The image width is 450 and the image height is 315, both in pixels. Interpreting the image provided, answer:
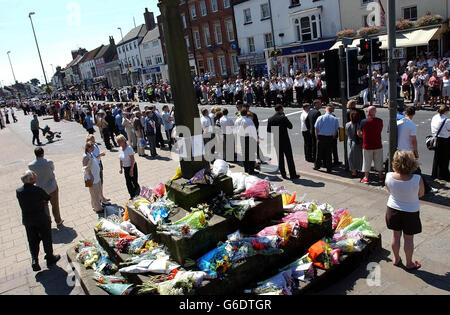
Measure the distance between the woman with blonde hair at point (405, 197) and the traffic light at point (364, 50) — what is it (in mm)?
5006

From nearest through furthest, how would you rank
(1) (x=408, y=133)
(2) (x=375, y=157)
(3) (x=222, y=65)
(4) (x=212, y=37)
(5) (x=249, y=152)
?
(1) (x=408, y=133) → (2) (x=375, y=157) → (5) (x=249, y=152) → (4) (x=212, y=37) → (3) (x=222, y=65)

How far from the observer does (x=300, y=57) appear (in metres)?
31.4

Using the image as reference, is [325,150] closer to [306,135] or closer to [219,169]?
[306,135]

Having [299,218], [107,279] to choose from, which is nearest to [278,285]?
[299,218]

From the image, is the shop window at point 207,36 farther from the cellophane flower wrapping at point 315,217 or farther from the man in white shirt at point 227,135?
the cellophane flower wrapping at point 315,217

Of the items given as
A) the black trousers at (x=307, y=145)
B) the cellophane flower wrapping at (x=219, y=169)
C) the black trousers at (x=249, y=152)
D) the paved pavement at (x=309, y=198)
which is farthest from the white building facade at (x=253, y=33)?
the cellophane flower wrapping at (x=219, y=169)

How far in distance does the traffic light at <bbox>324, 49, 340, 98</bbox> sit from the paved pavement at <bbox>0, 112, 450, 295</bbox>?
2.09 meters

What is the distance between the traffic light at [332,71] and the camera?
8.78 m

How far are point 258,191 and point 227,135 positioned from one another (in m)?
5.84

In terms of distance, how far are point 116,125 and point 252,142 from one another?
9.80m

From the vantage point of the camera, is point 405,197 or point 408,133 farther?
point 408,133

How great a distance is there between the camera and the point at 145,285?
14.6 ft

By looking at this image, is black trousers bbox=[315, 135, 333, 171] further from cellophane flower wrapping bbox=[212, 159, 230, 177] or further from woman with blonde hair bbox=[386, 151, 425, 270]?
woman with blonde hair bbox=[386, 151, 425, 270]
